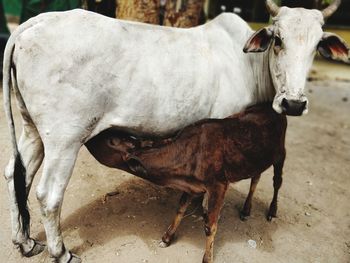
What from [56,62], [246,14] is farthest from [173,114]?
[246,14]

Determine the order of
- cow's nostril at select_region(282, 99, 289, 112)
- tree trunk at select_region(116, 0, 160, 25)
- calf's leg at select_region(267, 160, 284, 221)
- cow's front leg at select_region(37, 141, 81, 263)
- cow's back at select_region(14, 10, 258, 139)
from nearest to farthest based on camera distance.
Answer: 1. cow's back at select_region(14, 10, 258, 139)
2. cow's front leg at select_region(37, 141, 81, 263)
3. cow's nostril at select_region(282, 99, 289, 112)
4. calf's leg at select_region(267, 160, 284, 221)
5. tree trunk at select_region(116, 0, 160, 25)

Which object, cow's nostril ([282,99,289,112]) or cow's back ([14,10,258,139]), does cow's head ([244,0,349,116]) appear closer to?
cow's nostril ([282,99,289,112])

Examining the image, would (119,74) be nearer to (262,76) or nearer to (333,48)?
(262,76)

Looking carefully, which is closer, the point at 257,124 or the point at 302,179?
the point at 257,124

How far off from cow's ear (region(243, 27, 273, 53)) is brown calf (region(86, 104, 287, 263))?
52cm

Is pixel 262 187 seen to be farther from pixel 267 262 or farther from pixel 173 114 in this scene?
pixel 173 114

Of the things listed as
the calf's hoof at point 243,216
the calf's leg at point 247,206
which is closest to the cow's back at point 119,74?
the calf's leg at point 247,206

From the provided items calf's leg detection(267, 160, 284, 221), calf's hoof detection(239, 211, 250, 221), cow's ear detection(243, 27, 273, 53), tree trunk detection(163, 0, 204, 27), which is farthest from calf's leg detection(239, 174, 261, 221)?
tree trunk detection(163, 0, 204, 27)

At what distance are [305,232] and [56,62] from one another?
2.69m

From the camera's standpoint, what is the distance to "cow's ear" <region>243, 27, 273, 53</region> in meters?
2.78

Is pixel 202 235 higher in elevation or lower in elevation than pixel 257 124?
lower

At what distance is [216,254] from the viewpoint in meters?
3.02

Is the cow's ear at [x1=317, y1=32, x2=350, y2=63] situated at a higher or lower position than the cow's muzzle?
higher

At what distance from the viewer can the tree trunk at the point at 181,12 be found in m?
4.92
